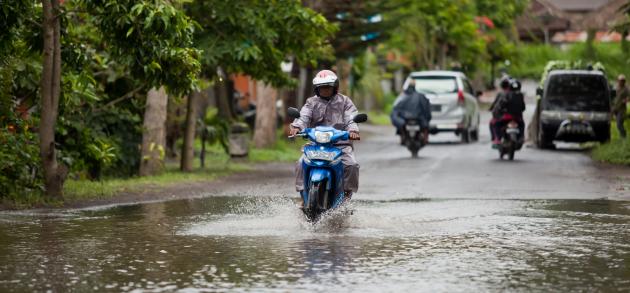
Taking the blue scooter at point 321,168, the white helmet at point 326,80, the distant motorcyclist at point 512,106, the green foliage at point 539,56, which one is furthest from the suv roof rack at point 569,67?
the green foliage at point 539,56

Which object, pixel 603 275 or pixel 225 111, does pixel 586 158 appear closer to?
pixel 225 111

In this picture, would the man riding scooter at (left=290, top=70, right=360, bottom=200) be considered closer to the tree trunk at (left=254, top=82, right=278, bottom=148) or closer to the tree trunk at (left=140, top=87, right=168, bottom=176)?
the tree trunk at (left=140, top=87, right=168, bottom=176)

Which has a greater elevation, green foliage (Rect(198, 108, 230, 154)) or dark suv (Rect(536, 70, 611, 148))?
dark suv (Rect(536, 70, 611, 148))

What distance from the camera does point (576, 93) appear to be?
3192 centimetres

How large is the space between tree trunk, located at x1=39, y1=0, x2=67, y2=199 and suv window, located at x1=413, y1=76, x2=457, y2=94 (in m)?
20.2

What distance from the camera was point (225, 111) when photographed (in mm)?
36281

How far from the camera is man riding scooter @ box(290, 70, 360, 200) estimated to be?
14.1 m

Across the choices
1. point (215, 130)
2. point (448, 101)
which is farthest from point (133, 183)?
point (448, 101)

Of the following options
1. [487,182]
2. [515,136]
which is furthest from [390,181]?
[515,136]

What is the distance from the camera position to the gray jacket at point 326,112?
1432 centimetres

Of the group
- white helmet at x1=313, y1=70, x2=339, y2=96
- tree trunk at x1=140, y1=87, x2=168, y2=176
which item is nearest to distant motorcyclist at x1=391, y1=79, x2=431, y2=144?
tree trunk at x1=140, y1=87, x2=168, y2=176

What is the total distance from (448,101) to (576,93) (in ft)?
16.1

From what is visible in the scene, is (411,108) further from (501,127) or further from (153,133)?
(153,133)

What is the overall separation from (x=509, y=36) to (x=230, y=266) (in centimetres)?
Result: 6592
